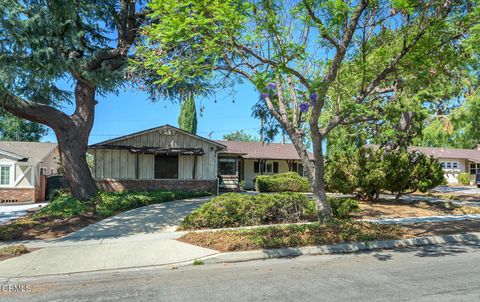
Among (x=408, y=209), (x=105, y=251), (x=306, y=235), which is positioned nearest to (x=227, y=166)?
(x=408, y=209)

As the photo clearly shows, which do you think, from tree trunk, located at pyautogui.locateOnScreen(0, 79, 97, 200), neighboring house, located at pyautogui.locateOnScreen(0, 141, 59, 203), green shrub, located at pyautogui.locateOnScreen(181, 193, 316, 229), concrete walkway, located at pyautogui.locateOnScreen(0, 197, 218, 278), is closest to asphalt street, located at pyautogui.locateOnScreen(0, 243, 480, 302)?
concrete walkway, located at pyautogui.locateOnScreen(0, 197, 218, 278)

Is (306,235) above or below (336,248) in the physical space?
above

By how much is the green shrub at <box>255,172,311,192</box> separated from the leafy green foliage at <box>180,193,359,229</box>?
45.5 feet

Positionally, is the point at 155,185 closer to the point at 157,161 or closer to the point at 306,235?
the point at 157,161

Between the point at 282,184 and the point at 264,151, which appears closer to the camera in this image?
the point at 282,184

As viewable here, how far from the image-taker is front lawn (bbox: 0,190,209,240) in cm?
1019

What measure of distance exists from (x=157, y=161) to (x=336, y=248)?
17013 millimetres

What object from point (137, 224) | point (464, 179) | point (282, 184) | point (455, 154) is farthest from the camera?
point (455, 154)

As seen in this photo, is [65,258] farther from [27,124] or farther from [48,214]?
[27,124]

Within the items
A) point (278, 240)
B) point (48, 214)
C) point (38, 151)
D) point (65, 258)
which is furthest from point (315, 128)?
point (38, 151)

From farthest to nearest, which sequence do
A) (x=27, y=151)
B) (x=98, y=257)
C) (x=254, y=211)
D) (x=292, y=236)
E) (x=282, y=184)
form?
1. (x=282, y=184)
2. (x=27, y=151)
3. (x=254, y=211)
4. (x=292, y=236)
5. (x=98, y=257)

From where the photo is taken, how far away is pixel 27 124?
4428 centimetres

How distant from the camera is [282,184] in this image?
2662cm

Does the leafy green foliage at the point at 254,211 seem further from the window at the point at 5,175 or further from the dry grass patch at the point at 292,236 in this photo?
the window at the point at 5,175
